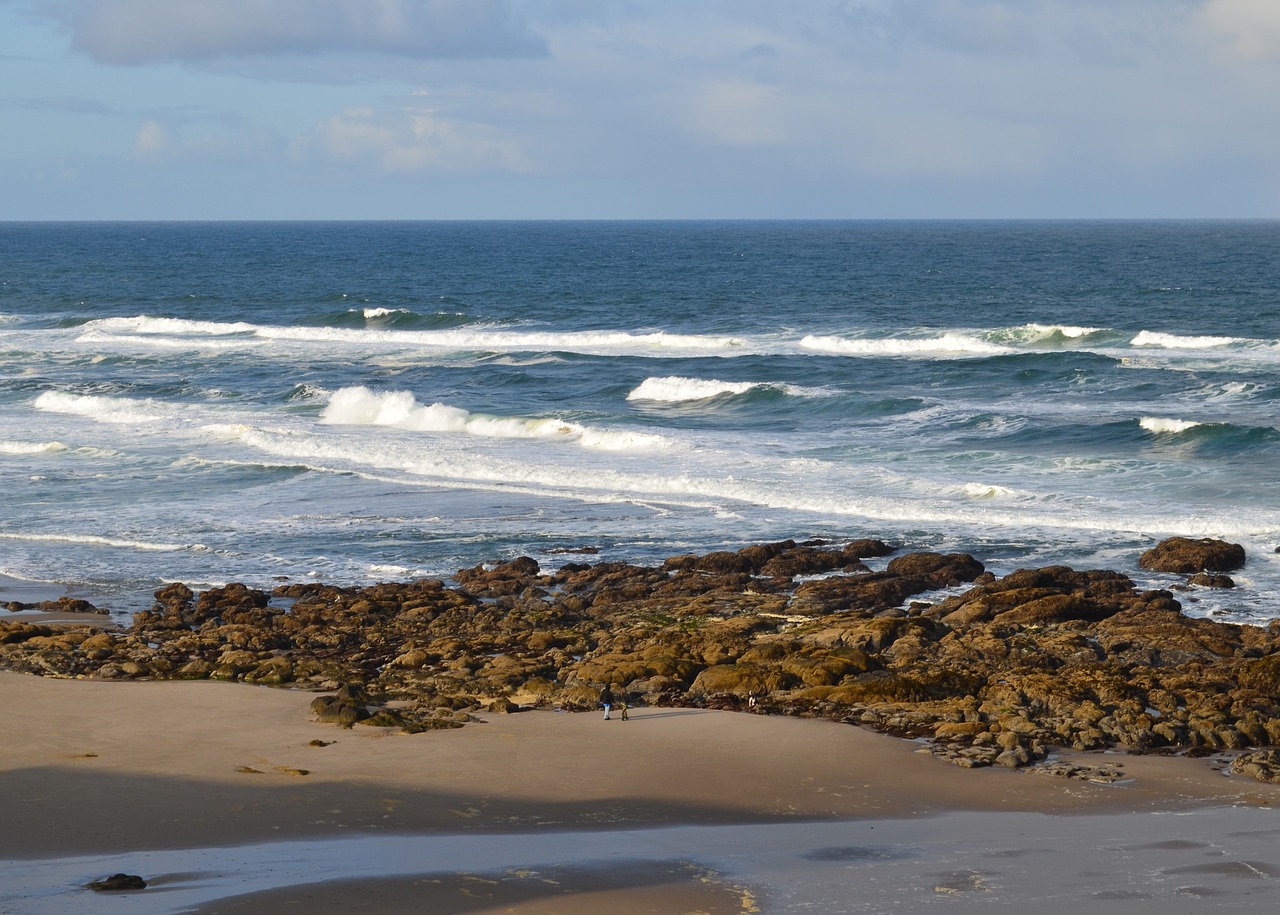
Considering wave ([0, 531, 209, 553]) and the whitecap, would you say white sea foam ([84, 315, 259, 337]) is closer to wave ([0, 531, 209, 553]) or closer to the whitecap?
the whitecap

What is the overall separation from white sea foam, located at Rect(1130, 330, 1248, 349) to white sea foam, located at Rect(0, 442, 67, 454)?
3758cm

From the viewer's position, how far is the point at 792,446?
34.7 meters

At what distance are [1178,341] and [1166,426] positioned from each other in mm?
20981

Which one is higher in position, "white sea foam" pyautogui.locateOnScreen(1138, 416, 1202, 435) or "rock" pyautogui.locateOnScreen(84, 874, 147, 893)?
"white sea foam" pyautogui.locateOnScreen(1138, 416, 1202, 435)

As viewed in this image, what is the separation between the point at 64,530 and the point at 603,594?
39.5ft

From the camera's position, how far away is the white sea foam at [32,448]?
117 ft

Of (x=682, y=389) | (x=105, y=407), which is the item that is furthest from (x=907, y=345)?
(x=105, y=407)

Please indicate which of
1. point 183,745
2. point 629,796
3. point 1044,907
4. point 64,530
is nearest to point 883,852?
point 1044,907

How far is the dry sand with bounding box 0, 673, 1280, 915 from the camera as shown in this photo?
11.1 metres

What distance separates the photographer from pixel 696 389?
43438 millimetres

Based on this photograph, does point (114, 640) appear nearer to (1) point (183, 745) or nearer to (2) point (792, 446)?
(1) point (183, 745)

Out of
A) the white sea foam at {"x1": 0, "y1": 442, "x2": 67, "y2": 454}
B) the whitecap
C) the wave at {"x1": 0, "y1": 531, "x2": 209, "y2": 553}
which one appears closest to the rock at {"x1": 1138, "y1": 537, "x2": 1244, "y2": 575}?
the wave at {"x1": 0, "y1": 531, "x2": 209, "y2": 553}

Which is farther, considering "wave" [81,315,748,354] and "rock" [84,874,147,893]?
"wave" [81,315,748,354]

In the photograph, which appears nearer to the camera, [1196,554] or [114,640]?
[114,640]
